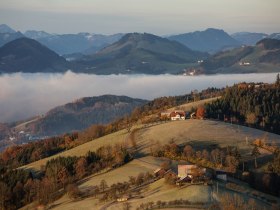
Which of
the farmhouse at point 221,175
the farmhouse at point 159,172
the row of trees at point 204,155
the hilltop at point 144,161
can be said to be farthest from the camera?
the row of trees at point 204,155

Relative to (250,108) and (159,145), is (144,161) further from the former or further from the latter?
(250,108)

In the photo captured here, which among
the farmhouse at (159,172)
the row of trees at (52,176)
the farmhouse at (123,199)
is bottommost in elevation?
the row of trees at (52,176)

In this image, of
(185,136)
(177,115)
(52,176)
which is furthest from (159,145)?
(177,115)

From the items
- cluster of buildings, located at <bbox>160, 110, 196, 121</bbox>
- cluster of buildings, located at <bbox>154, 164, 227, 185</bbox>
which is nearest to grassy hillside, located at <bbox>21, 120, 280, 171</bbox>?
cluster of buildings, located at <bbox>160, 110, 196, 121</bbox>

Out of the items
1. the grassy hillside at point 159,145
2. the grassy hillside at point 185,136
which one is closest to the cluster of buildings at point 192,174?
the grassy hillside at point 159,145

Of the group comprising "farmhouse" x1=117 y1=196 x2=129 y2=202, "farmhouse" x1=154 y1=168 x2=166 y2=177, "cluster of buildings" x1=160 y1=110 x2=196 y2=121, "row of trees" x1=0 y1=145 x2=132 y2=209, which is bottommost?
"row of trees" x1=0 y1=145 x2=132 y2=209

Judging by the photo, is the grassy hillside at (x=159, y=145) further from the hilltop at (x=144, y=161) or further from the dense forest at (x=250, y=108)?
the dense forest at (x=250, y=108)

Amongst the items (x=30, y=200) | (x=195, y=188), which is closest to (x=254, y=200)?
(x=195, y=188)

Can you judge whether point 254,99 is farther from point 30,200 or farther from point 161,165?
point 30,200

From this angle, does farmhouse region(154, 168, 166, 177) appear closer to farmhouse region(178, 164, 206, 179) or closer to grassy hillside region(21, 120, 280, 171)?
farmhouse region(178, 164, 206, 179)
